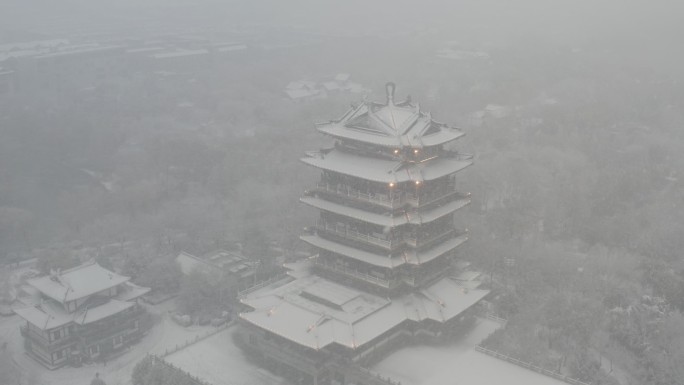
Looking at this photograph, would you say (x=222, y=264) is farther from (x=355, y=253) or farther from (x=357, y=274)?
(x=355, y=253)

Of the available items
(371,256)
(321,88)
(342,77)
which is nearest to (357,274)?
(371,256)

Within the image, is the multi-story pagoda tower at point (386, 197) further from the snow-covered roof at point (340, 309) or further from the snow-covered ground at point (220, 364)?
the snow-covered ground at point (220, 364)

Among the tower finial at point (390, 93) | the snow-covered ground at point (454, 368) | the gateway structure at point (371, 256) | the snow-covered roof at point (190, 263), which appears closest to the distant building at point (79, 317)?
the snow-covered roof at point (190, 263)

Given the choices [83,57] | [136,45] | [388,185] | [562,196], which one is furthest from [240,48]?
[388,185]

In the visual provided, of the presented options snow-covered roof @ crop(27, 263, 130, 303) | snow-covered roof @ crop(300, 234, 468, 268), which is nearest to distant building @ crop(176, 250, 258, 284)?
snow-covered roof @ crop(27, 263, 130, 303)

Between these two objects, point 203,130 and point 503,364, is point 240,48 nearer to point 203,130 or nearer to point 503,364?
point 203,130
